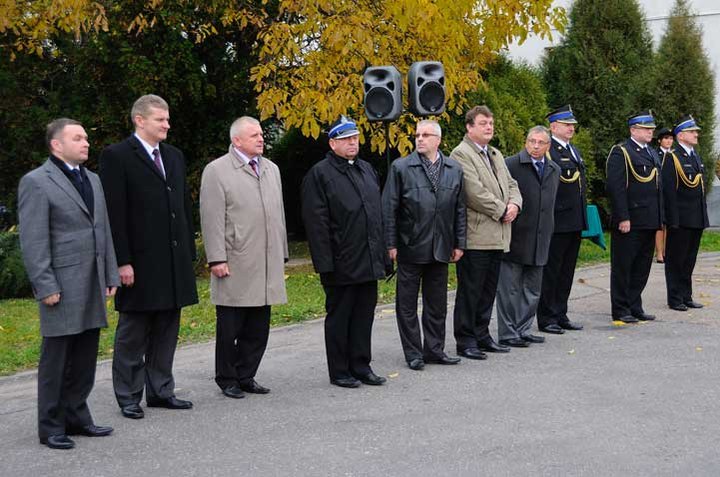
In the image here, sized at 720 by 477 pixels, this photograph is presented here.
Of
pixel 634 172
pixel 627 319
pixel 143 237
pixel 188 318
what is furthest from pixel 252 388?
pixel 634 172

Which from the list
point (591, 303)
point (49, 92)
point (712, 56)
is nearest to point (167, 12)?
point (49, 92)

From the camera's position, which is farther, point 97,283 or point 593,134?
point 593,134

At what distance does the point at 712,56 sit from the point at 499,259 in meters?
16.2

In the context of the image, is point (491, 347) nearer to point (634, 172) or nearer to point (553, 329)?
point (553, 329)

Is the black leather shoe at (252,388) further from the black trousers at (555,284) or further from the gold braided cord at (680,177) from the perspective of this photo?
the gold braided cord at (680,177)

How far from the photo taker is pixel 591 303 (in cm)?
1167

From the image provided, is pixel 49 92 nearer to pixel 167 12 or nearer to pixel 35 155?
pixel 35 155

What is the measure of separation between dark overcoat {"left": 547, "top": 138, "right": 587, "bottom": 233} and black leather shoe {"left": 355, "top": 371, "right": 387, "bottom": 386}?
9.34 feet

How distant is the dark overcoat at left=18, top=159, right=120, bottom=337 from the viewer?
5.97 metres

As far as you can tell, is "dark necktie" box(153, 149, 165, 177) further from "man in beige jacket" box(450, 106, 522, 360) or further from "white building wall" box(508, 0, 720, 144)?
"white building wall" box(508, 0, 720, 144)

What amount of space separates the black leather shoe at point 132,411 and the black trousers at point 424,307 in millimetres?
2336

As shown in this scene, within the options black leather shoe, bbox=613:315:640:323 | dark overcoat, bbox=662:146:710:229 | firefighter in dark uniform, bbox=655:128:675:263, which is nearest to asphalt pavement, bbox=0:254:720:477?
black leather shoe, bbox=613:315:640:323

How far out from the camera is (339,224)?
7562mm

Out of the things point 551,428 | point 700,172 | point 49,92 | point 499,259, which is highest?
point 49,92
